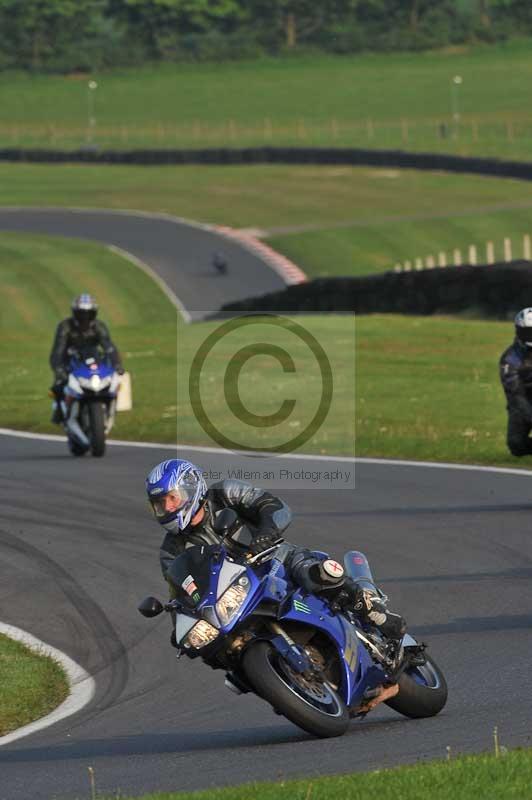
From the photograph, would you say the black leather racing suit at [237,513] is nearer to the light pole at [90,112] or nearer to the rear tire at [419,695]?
the rear tire at [419,695]

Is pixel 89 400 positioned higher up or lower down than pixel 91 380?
lower down

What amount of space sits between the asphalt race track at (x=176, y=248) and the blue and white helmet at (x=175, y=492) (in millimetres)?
34060

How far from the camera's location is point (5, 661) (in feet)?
35.6

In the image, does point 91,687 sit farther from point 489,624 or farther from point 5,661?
point 489,624

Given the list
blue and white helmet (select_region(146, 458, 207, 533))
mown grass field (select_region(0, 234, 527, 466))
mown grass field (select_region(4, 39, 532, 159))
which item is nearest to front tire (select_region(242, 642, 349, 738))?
blue and white helmet (select_region(146, 458, 207, 533))

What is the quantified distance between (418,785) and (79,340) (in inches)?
531

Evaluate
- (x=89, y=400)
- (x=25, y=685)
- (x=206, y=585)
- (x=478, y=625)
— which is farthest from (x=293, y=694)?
(x=89, y=400)

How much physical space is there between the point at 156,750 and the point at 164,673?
85.3 inches

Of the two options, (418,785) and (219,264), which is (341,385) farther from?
(219,264)

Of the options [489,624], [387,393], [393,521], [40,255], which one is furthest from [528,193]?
[489,624]

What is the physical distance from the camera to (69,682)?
10531 millimetres

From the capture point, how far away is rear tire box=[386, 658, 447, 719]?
28.2 ft

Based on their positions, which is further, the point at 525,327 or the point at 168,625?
the point at 525,327

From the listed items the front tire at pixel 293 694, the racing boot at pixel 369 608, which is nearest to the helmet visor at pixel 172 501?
the front tire at pixel 293 694
